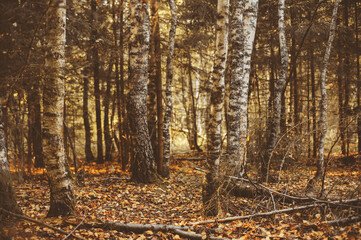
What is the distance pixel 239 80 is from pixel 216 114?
2.69 m

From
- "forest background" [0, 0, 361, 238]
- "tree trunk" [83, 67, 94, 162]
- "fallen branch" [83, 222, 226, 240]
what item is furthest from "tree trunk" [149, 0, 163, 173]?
"tree trunk" [83, 67, 94, 162]

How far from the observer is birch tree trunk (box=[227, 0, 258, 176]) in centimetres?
816

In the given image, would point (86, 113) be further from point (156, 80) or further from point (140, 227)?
point (140, 227)

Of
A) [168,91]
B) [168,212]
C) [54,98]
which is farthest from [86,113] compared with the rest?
[54,98]

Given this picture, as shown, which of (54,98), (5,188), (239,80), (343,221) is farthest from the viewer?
(239,80)

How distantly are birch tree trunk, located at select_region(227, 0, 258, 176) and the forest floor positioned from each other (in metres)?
1.64

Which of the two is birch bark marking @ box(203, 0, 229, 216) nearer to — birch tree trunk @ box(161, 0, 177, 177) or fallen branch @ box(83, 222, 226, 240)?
fallen branch @ box(83, 222, 226, 240)

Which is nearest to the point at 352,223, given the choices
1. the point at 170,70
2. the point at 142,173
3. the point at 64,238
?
the point at 64,238

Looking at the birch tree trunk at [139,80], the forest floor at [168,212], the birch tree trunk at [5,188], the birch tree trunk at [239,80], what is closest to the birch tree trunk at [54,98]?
the birch tree trunk at [5,188]

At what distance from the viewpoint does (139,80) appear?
9250 millimetres

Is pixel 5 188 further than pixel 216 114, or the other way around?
pixel 216 114

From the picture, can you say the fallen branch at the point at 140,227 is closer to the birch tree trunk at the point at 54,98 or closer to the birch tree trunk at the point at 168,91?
the birch tree trunk at the point at 54,98

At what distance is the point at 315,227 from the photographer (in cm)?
525

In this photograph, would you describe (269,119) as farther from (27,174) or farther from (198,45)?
(27,174)
